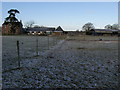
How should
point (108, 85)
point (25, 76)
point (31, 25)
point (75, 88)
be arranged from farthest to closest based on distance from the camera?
point (31, 25) → point (25, 76) → point (108, 85) → point (75, 88)

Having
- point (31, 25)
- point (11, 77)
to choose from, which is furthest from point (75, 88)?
point (31, 25)

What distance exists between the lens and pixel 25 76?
→ 13.0ft

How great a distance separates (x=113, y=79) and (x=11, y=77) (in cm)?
341

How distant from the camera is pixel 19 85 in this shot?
3293mm

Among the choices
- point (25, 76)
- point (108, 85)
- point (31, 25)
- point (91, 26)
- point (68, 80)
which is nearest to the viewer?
point (108, 85)

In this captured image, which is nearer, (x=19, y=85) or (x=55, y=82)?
(x=19, y=85)

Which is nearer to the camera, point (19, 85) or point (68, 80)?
point (19, 85)

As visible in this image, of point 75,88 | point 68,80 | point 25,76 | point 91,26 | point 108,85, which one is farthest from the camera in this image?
point 91,26

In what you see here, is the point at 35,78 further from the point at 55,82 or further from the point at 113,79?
the point at 113,79

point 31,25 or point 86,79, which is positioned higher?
point 31,25

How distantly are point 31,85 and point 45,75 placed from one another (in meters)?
0.88

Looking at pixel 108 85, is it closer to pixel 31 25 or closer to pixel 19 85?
pixel 19 85

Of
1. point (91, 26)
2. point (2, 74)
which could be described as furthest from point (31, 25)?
point (2, 74)

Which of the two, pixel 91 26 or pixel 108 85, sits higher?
pixel 91 26
